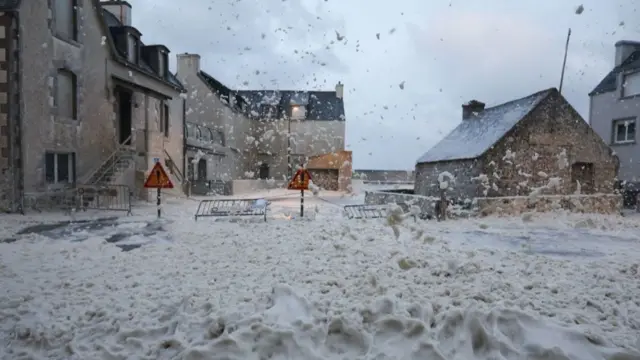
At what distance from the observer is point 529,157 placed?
15891 millimetres

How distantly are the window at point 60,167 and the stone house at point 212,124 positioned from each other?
41.4ft

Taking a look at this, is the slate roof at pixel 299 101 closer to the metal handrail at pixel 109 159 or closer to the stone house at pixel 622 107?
A: the stone house at pixel 622 107

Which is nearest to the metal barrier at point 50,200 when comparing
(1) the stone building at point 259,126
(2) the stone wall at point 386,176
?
(1) the stone building at point 259,126

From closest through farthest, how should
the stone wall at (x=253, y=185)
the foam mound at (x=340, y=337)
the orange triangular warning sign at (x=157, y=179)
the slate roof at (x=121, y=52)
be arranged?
the foam mound at (x=340, y=337) → the orange triangular warning sign at (x=157, y=179) → the slate roof at (x=121, y=52) → the stone wall at (x=253, y=185)

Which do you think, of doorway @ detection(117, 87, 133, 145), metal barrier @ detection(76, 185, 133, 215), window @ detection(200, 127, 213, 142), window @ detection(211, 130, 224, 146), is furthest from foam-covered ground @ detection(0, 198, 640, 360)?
window @ detection(211, 130, 224, 146)

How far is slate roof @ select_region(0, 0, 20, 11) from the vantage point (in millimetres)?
12727

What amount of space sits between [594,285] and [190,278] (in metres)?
4.92

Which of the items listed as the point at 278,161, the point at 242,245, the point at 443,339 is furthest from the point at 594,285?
the point at 278,161

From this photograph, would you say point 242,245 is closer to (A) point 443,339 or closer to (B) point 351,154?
(A) point 443,339

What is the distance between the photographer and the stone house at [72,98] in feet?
42.5

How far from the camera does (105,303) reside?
422cm

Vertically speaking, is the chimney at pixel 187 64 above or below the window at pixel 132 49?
above

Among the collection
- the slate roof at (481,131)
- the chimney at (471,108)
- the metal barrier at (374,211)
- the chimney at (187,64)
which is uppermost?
the chimney at (187,64)

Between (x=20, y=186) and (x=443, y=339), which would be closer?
(x=443, y=339)
